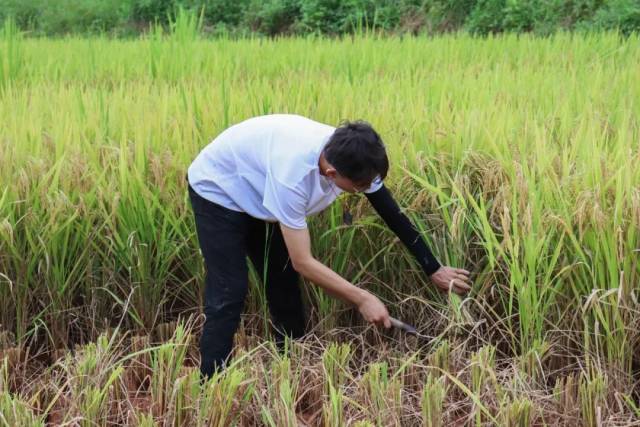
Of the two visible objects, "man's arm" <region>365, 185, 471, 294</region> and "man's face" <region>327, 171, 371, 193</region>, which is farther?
"man's arm" <region>365, 185, 471, 294</region>

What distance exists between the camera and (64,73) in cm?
473

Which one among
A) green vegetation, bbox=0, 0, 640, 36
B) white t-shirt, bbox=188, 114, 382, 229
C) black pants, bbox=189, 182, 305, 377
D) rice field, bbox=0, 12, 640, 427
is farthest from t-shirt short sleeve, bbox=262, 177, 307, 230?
green vegetation, bbox=0, 0, 640, 36

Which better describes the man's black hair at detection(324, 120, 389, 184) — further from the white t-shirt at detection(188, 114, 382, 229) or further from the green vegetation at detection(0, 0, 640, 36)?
the green vegetation at detection(0, 0, 640, 36)

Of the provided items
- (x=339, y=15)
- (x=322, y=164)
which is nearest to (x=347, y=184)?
(x=322, y=164)

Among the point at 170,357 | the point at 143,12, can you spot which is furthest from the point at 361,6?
the point at 170,357

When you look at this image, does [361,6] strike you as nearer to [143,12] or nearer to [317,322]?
[143,12]

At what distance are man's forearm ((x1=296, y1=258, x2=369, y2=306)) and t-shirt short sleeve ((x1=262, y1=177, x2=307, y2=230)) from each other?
10 centimetres

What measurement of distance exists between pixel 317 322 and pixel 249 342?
0.77 ft

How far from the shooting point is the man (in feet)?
6.73

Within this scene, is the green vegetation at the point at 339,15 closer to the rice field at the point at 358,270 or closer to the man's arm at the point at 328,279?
the rice field at the point at 358,270

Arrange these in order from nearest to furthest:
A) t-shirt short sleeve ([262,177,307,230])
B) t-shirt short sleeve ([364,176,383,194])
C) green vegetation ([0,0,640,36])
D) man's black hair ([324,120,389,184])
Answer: man's black hair ([324,120,389,184]) → t-shirt short sleeve ([262,177,307,230]) → t-shirt short sleeve ([364,176,383,194]) → green vegetation ([0,0,640,36])

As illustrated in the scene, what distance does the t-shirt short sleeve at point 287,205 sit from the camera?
2031 mm

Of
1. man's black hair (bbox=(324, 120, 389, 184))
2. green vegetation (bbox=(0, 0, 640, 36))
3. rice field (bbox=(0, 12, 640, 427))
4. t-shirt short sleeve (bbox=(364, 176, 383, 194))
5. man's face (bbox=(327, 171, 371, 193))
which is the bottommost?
green vegetation (bbox=(0, 0, 640, 36))

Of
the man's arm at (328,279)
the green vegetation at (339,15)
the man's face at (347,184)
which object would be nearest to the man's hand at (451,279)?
the man's arm at (328,279)
